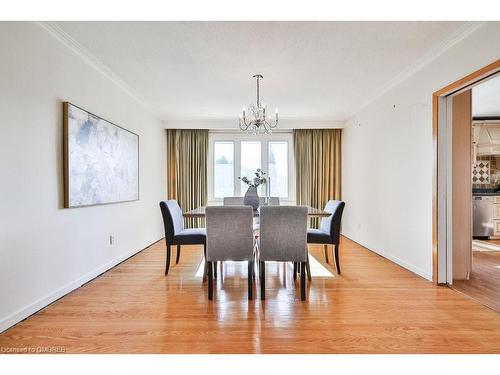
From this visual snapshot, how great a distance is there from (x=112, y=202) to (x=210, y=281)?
1703mm

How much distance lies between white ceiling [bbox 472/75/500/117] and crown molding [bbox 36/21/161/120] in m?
4.33

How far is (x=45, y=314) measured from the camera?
2.27 metres

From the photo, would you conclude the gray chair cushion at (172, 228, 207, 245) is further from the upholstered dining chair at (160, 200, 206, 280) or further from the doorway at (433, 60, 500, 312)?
the doorway at (433, 60, 500, 312)

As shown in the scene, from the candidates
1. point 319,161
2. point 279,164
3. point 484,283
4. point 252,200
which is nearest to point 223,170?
point 279,164

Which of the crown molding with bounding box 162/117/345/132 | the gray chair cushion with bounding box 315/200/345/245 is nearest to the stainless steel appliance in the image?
the crown molding with bounding box 162/117/345/132

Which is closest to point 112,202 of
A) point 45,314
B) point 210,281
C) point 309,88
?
point 45,314

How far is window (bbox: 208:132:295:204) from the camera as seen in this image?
20.3 feet

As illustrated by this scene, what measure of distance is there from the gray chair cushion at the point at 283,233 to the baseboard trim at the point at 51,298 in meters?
1.78

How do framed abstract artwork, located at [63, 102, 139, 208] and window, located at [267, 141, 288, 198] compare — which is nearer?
framed abstract artwork, located at [63, 102, 139, 208]

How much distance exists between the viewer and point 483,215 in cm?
528

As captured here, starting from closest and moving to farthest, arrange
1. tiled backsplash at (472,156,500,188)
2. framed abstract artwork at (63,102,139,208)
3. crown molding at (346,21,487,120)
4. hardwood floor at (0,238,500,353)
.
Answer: hardwood floor at (0,238,500,353) < crown molding at (346,21,487,120) < framed abstract artwork at (63,102,139,208) < tiled backsplash at (472,156,500,188)

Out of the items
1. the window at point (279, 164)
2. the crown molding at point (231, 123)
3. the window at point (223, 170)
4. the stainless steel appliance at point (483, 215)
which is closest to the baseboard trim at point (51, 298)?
the window at point (223, 170)

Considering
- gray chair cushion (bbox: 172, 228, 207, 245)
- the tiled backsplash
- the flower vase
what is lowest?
gray chair cushion (bbox: 172, 228, 207, 245)
